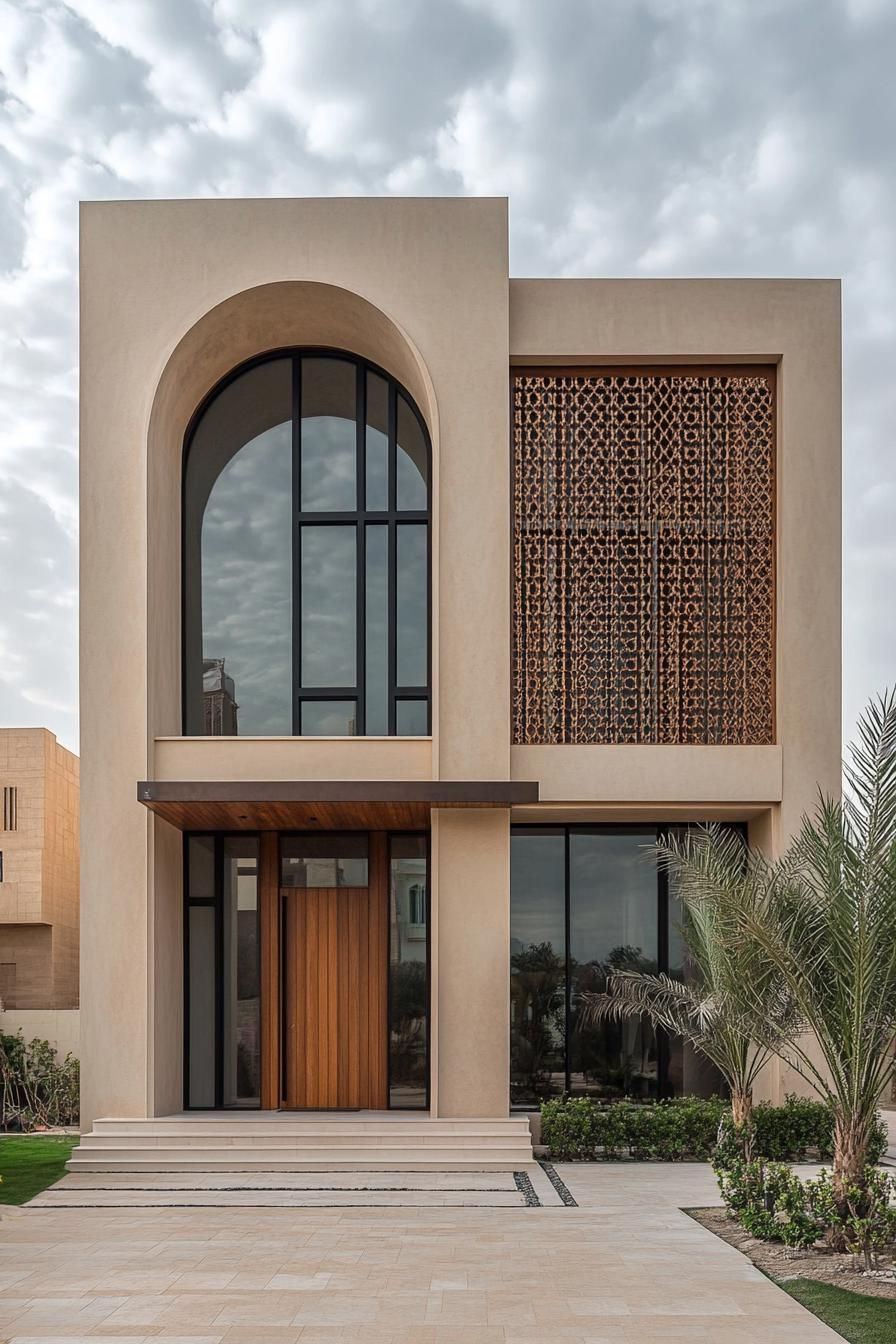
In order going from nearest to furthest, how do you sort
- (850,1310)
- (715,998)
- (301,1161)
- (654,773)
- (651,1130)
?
(850,1310) < (715,998) < (301,1161) < (651,1130) < (654,773)

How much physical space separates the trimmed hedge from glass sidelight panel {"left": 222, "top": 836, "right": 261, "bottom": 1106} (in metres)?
3.77

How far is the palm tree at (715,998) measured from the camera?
10.3 meters

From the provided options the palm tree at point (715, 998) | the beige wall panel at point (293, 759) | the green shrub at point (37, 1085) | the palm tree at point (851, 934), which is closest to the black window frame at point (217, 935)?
the beige wall panel at point (293, 759)

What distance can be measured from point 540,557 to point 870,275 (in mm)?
5816

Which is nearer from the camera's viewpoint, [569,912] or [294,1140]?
[294,1140]

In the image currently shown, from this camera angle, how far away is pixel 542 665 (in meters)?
14.8

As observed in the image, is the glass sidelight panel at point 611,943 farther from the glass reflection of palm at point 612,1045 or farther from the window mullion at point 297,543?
the window mullion at point 297,543

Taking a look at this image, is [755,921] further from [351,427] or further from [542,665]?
[351,427]

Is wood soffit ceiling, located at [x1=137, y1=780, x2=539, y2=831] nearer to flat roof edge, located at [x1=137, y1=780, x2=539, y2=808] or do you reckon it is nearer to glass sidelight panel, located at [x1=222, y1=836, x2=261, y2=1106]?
flat roof edge, located at [x1=137, y1=780, x2=539, y2=808]

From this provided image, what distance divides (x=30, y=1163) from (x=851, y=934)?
937 centimetres

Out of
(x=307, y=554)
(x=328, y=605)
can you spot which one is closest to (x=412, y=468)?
(x=307, y=554)

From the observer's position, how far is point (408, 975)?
50.2ft

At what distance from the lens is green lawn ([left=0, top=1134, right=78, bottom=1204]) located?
1212 cm

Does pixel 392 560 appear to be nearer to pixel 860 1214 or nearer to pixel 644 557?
pixel 644 557
